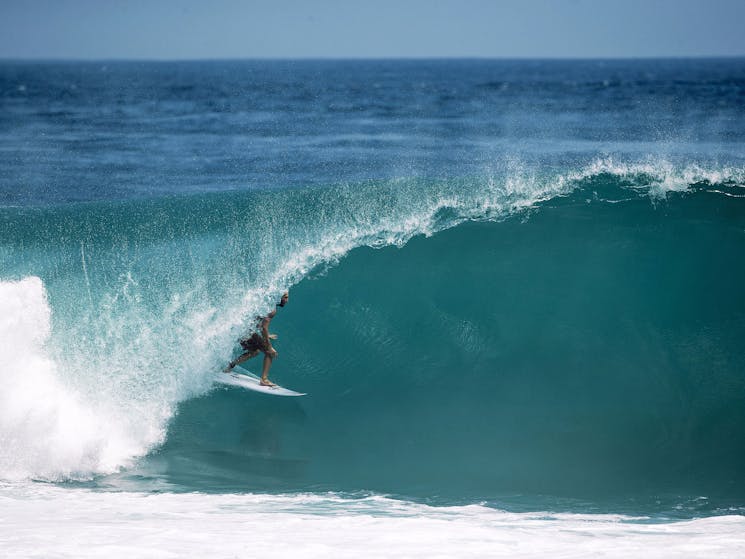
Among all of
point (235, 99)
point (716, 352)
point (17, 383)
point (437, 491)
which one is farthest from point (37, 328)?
point (235, 99)

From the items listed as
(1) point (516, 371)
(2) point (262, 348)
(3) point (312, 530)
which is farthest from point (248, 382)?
(3) point (312, 530)

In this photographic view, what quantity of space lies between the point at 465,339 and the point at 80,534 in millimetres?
5076

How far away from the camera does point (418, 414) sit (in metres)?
8.58

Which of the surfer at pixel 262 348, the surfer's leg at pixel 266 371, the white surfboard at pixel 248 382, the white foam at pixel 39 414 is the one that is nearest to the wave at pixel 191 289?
the white foam at pixel 39 414

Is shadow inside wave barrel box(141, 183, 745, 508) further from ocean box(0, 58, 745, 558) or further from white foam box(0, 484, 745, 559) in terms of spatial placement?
white foam box(0, 484, 745, 559)

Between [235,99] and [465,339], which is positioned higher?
[235,99]

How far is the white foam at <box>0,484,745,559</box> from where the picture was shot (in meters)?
5.57

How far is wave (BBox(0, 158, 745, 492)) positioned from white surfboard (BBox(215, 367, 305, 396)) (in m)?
0.18

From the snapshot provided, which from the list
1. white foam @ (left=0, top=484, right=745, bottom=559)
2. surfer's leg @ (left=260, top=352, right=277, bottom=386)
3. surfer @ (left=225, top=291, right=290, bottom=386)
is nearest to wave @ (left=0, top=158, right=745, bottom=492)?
surfer @ (left=225, top=291, right=290, bottom=386)

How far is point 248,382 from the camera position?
8.86m

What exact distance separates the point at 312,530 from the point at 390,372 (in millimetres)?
3402

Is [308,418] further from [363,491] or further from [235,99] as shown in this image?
[235,99]

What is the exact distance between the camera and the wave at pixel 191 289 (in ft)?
26.4

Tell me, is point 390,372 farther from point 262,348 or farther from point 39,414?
point 39,414
